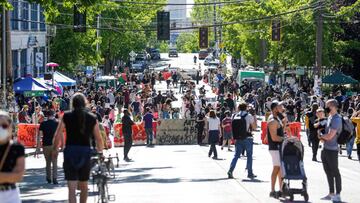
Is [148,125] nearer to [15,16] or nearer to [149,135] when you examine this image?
[149,135]

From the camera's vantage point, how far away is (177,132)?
119 ft

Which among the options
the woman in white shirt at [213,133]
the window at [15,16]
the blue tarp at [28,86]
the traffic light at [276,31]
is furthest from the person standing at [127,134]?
the traffic light at [276,31]

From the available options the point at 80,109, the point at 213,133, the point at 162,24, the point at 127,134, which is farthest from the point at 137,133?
the point at 80,109

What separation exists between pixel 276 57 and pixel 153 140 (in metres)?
36.6

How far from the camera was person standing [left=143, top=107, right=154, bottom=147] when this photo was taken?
1344 inches

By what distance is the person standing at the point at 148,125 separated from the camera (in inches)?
1344

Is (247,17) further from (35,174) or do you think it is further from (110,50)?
(35,174)

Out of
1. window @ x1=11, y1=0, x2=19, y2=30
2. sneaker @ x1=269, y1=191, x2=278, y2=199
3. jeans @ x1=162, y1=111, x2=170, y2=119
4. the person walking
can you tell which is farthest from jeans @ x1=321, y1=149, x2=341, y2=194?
window @ x1=11, y1=0, x2=19, y2=30

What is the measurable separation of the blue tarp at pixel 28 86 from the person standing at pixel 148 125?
5.52 meters

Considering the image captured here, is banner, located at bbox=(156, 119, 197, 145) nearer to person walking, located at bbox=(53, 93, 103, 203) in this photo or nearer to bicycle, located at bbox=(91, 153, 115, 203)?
bicycle, located at bbox=(91, 153, 115, 203)

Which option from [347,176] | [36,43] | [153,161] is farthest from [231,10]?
[347,176]

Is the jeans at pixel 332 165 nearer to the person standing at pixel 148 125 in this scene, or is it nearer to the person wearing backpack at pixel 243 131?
the person wearing backpack at pixel 243 131

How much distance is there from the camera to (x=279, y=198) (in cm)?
1595

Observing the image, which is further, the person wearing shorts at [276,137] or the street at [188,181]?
the street at [188,181]
